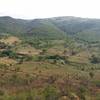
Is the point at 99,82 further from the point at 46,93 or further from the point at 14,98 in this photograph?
the point at 14,98

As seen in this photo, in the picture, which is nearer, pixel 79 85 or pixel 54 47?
pixel 79 85

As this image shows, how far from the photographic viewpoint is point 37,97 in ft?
198

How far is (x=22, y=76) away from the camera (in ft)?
276

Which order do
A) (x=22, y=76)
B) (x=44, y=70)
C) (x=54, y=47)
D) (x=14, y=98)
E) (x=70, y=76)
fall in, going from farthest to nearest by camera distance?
1. (x=54, y=47)
2. (x=44, y=70)
3. (x=70, y=76)
4. (x=22, y=76)
5. (x=14, y=98)

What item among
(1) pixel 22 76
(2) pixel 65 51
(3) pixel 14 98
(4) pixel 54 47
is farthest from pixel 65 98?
(4) pixel 54 47

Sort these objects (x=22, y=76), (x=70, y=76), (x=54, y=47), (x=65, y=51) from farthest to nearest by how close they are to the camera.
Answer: (x=54, y=47)
(x=65, y=51)
(x=70, y=76)
(x=22, y=76)

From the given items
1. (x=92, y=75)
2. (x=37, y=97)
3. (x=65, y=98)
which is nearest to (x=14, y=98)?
(x=37, y=97)

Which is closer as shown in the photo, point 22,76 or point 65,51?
point 22,76

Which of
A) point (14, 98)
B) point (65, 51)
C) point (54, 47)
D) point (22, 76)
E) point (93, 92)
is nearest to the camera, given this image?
point (14, 98)

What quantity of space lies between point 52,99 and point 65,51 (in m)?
98.0

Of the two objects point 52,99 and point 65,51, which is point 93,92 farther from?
point 65,51

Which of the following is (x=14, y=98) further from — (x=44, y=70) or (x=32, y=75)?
(x=44, y=70)

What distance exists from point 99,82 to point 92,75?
582 cm

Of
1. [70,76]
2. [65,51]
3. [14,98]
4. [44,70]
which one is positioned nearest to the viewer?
[14,98]
